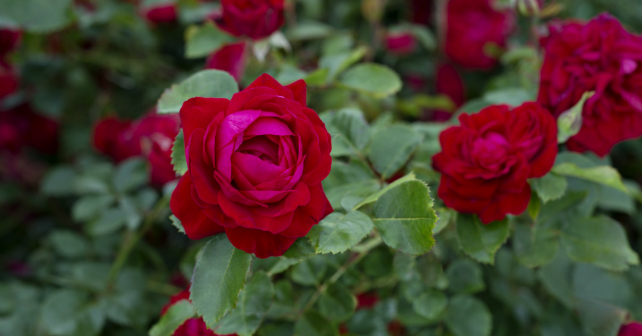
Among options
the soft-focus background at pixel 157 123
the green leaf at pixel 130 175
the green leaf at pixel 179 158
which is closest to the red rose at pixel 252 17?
the soft-focus background at pixel 157 123

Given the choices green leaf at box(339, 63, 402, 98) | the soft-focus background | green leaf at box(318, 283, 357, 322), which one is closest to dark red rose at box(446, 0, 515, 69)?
the soft-focus background

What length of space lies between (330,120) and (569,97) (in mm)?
297

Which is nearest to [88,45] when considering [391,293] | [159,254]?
[159,254]

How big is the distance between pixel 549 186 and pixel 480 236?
97mm

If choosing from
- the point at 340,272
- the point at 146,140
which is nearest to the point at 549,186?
the point at 340,272

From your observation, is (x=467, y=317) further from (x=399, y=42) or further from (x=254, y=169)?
(x=399, y=42)

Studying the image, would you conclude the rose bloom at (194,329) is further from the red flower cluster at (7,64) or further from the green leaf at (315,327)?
the red flower cluster at (7,64)

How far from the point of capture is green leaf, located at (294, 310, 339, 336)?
57 cm

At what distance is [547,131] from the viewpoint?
18.9 inches

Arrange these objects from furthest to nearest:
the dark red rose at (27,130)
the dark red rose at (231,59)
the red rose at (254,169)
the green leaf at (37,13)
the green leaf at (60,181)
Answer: the dark red rose at (27,130) < the green leaf at (60,181) < the green leaf at (37,13) < the dark red rose at (231,59) < the red rose at (254,169)

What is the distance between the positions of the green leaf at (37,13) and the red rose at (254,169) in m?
0.64

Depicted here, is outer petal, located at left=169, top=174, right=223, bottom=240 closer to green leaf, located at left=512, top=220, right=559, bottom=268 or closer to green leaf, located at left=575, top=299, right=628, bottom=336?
green leaf, located at left=512, top=220, right=559, bottom=268

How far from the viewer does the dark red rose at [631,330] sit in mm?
591

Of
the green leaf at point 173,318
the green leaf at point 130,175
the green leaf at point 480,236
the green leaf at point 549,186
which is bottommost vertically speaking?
the green leaf at point 130,175
